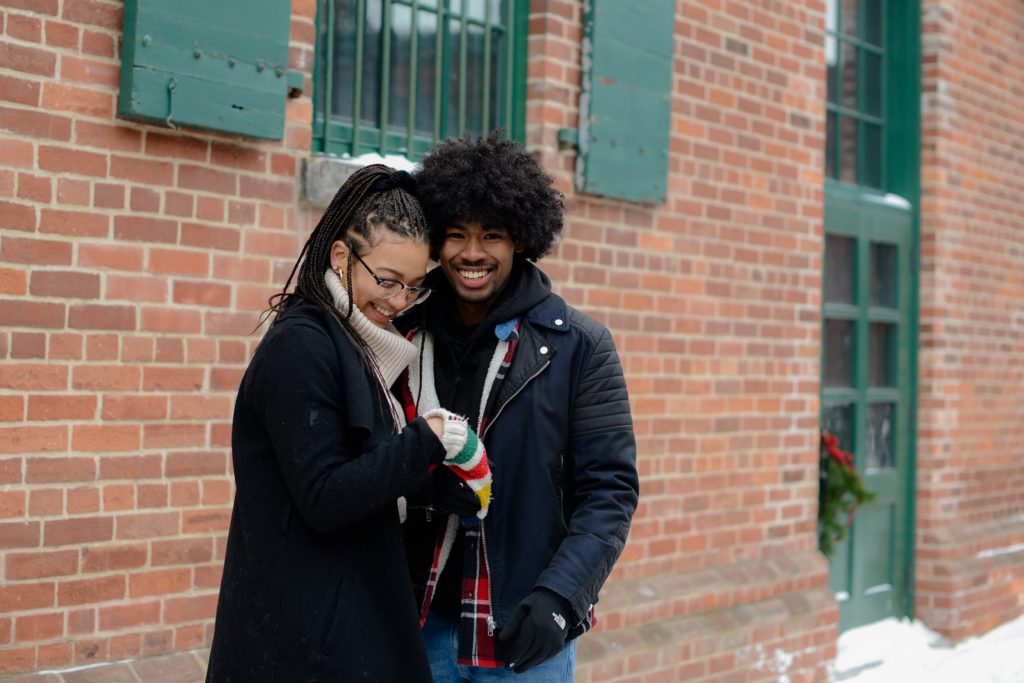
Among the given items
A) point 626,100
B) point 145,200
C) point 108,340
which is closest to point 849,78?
point 626,100

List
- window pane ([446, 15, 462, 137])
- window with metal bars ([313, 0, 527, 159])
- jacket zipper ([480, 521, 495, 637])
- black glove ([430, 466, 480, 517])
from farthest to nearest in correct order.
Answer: window pane ([446, 15, 462, 137])
window with metal bars ([313, 0, 527, 159])
jacket zipper ([480, 521, 495, 637])
black glove ([430, 466, 480, 517])

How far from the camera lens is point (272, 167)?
13.3 ft

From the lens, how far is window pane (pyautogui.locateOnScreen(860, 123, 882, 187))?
298 inches

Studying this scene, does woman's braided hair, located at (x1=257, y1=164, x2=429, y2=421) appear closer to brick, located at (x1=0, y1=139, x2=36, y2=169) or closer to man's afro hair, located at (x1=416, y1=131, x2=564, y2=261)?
man's afro hair, located at (x1=416, y1=131, x2=564, y2=261)

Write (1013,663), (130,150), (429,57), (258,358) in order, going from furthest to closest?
(1013,663) → (429,57) → (130,150) → (258,358)

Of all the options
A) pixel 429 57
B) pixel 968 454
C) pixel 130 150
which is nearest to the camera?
pixel 130 150

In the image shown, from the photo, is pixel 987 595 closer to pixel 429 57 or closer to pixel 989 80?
pixel 989 80

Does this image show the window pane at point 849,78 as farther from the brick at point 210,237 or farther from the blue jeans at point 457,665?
the blue jeans at point 457,665

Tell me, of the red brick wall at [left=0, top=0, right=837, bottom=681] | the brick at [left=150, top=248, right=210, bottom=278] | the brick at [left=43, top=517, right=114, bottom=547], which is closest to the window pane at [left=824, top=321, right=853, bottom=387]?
the red brick wall at [left=0, top=0, right=837, bottom=681]

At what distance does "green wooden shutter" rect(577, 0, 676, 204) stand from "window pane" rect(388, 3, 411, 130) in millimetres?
794

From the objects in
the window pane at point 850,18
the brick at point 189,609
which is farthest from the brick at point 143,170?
the window pane at point 850,18

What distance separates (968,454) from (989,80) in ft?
7.68

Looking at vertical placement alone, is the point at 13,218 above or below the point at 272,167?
below

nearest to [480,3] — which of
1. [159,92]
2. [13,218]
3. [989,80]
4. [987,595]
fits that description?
[159,92]
